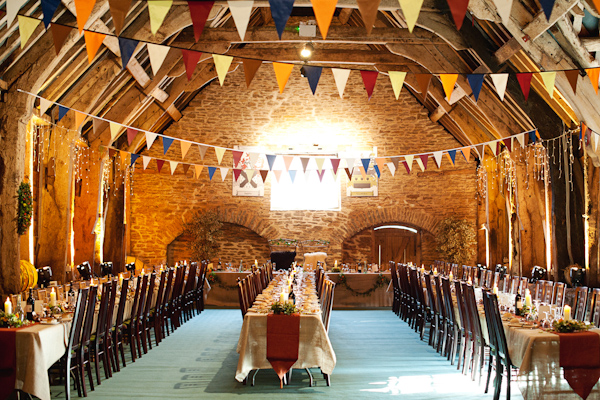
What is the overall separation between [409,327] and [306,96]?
22.1ft

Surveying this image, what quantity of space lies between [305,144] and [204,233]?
3.14 m

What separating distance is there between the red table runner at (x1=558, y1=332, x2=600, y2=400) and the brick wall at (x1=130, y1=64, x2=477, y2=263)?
28.4 ft

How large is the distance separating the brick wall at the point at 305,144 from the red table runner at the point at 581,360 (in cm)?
865

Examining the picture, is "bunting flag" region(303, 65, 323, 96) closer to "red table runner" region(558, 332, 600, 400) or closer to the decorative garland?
"red table runner" region(558, 332, 600, 400)

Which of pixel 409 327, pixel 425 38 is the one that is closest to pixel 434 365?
pixel 409 327

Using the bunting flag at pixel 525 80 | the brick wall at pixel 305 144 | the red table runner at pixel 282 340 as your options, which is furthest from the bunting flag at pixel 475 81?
the brick wall at pixel 305 144

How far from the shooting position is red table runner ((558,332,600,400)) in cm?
361

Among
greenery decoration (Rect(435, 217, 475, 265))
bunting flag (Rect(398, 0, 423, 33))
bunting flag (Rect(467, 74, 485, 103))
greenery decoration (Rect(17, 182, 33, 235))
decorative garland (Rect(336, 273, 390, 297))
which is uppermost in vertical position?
bunting flag (Rect(398, 0, 423, 33))

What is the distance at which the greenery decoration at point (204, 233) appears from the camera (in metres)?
11.9

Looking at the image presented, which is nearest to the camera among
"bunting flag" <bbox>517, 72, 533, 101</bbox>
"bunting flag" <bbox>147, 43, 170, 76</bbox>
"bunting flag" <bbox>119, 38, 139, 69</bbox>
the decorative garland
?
"bunting flag" <bbox>119, 38, 139, 69</bbox>

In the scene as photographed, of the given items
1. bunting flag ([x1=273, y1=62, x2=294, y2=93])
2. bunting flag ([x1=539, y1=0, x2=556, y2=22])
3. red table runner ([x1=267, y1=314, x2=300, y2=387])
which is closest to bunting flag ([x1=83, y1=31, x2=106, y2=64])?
bunting flag ([x1=273, y1=62, x2=294, y2=93])

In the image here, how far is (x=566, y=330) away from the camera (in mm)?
3740

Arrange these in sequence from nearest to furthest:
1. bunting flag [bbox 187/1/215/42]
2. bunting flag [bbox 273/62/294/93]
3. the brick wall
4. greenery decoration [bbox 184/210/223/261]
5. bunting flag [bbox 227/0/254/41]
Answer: bunting flag [bbox 187/1/215/42]
bunting flag [bbox 227/0/254/41]
bunting flag [bbox 273/62/294/93]
greenery decoration [bbox 184/210/223/261]
the brick wall

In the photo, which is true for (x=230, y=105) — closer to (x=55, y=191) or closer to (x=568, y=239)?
(x=55, y=191)
